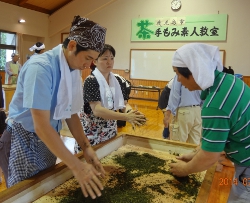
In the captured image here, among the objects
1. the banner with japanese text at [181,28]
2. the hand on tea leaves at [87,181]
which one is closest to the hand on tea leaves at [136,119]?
the hand on tea leaves at [87,181]

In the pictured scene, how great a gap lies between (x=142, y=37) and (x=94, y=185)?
791cm

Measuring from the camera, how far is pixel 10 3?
860cm

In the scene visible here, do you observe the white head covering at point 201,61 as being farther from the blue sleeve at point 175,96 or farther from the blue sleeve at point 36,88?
the blue sleeve at point 175,96

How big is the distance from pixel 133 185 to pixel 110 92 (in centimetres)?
75

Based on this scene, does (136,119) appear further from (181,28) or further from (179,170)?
(181,28)

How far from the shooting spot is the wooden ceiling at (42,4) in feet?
28.8

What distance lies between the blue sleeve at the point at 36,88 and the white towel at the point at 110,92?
0.73 meters

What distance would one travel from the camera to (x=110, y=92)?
5.60 feet

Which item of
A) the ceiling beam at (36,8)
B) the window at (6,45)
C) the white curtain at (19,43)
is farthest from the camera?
the ceiling beam at (36,8)

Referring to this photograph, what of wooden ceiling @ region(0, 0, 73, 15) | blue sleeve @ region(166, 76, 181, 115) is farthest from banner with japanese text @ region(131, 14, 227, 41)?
blue sleeve @ region(166, 76, 181, 115)

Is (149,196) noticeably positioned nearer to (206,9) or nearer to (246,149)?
(246,149)

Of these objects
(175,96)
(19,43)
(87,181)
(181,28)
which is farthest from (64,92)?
(19,43)

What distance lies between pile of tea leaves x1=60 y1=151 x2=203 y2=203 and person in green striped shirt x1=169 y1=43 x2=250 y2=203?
171 millimetres

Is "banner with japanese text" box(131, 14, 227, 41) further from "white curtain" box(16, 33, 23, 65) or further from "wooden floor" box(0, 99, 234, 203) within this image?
"white curtain" box(16, 33, 23, 65)
